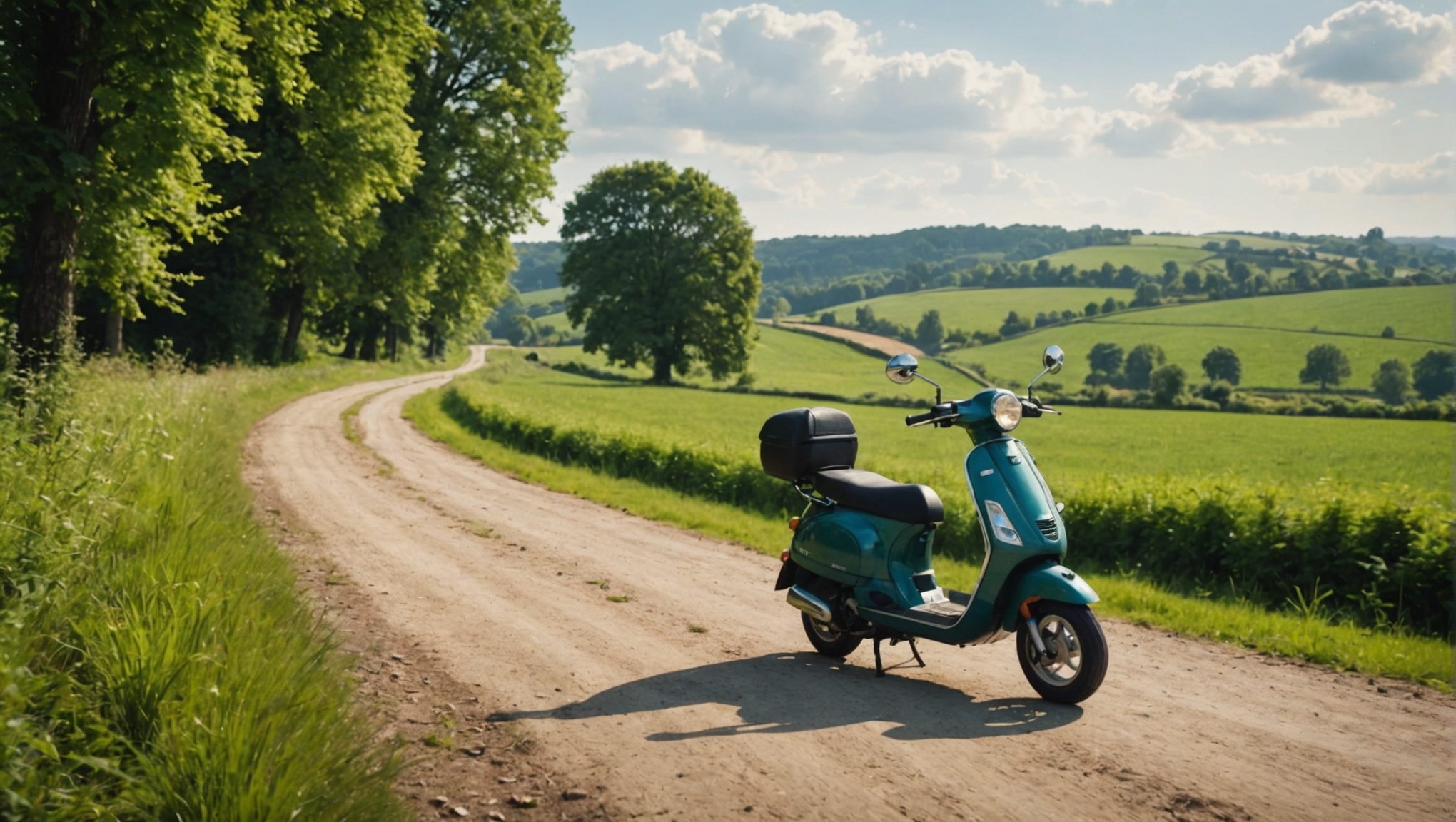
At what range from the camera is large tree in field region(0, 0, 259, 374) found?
35.3 ft

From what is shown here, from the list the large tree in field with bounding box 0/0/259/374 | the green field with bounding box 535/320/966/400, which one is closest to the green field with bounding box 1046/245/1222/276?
the green field with bounding box 535/320/966/400

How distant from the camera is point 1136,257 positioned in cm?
13462

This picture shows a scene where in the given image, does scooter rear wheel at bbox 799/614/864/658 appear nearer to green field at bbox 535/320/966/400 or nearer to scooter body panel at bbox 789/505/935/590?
scooter body panel at bbox 789/505/935/590

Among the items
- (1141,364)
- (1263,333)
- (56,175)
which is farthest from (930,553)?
(1263,333)

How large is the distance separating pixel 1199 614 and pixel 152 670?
7.85 m

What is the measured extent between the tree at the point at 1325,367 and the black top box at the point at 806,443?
63569 millimetres

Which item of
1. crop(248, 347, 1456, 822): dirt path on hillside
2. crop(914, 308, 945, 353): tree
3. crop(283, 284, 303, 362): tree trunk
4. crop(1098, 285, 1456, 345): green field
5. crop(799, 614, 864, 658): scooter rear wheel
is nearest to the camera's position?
crop(248, 347, 1456, 822): dirt path on hillside

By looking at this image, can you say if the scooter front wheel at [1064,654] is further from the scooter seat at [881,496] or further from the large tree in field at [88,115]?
the large tree in field at [88,115]

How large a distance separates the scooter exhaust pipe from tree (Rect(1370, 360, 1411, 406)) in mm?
56633

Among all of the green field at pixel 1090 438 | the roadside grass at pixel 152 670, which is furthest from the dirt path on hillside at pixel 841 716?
the green field at pixel 1090 438

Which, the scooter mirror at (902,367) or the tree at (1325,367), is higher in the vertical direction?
the scooter mirror at (902,367)

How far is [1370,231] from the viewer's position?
125250 millimetres

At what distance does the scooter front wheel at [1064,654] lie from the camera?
5.43 metres

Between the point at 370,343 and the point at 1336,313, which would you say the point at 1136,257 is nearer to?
the point at 1336,313
